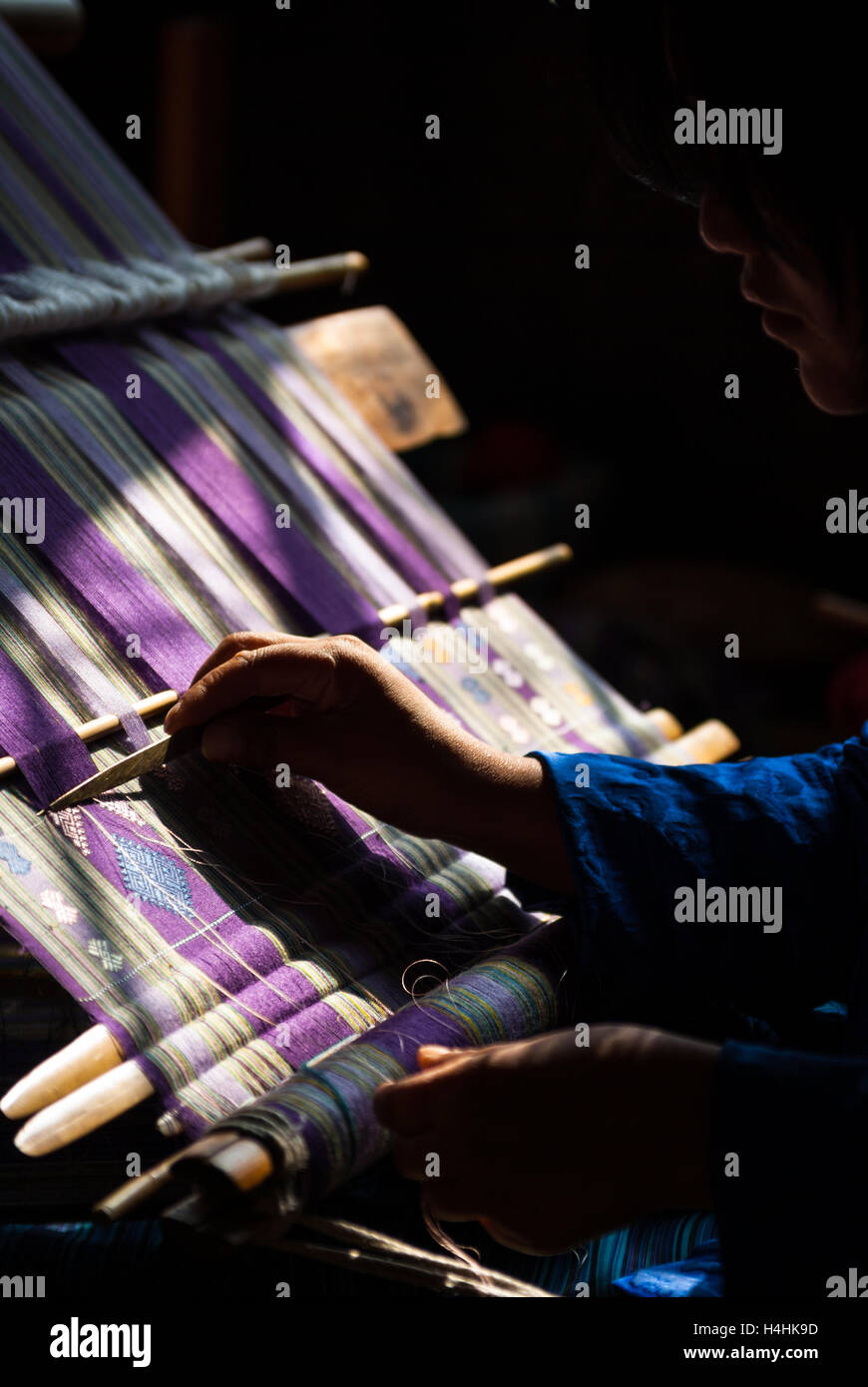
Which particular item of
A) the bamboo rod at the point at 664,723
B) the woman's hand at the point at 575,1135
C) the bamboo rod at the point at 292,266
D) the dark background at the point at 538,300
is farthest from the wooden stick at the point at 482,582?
the dark background at the point at 538,300

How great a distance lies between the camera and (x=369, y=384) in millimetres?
1712

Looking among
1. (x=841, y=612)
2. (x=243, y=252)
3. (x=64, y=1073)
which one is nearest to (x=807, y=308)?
(x=64, y=1073)

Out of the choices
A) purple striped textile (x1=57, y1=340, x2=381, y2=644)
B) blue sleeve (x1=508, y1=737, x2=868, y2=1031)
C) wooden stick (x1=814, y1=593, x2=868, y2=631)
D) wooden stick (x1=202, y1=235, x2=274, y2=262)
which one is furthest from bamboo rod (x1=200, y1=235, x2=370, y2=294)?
wooden stick (x1=814, y1=593, x2=868, y2=631)

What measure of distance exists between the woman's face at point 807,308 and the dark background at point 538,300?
3004 millimetres

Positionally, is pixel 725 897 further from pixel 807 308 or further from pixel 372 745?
pixel 807 308

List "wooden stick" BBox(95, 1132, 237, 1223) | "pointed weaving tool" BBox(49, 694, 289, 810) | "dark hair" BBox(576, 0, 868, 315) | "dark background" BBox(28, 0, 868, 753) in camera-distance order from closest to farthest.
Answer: "wooden stick" BBox(95, 1132, 237, 1223) → "dark hair" BBox(576, 0, 868, 315) → "pointed weaving tool" BBox(49, 694, 289, 810) → "dark background" BBox(28, 0, 868, 753)

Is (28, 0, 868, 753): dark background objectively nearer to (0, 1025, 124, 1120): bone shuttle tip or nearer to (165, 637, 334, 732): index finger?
(165, 637, 334, 732): index finger

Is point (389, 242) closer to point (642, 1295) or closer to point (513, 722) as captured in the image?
point (513, 722)

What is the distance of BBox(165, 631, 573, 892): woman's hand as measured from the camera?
3.63 feet

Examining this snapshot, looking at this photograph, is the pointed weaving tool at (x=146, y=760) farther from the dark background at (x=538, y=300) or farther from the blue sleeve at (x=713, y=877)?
the dark background at (x=538, y=300)

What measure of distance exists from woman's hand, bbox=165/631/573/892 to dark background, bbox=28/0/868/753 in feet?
9.66

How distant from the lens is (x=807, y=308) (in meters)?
1.03

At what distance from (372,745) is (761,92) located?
1.88 feet
